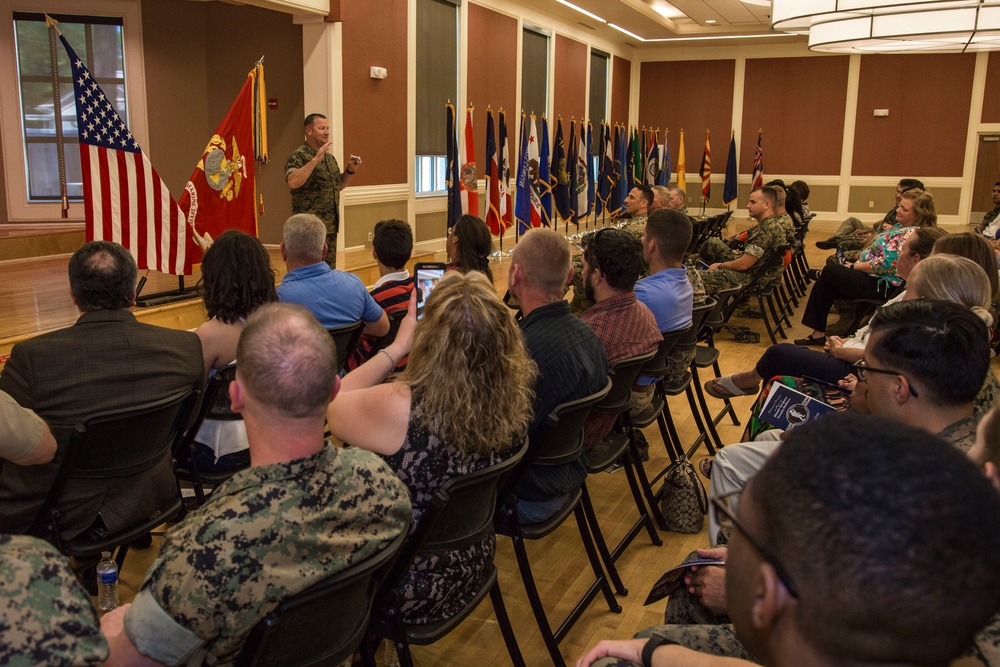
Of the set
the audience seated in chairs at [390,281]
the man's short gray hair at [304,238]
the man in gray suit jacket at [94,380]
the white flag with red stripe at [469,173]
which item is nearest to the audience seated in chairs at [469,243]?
the audience seated in chairs at [390,281]

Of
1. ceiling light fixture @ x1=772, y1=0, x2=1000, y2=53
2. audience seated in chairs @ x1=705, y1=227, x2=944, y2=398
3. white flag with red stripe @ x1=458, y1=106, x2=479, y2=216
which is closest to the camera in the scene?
audience seated in chairs @ x1=705, y1=227, x2=944, y2=398

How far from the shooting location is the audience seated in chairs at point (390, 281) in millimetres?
3871

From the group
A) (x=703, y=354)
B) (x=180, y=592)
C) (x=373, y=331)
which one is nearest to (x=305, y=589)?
(x=180, y=592)

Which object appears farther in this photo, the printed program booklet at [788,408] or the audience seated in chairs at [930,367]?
the printed program booklet at [788,408]

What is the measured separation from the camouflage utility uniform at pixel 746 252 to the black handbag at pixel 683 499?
9.44ft

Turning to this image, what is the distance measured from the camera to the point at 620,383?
2.94m

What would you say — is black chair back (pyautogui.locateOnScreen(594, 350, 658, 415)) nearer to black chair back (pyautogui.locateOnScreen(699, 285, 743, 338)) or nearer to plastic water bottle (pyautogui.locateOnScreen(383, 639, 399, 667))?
plastic water bottle (pyautogui.locateOnScreen(383, 639, 399, 667))

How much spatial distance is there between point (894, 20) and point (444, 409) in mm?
4779

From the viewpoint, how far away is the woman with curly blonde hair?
1954 mm

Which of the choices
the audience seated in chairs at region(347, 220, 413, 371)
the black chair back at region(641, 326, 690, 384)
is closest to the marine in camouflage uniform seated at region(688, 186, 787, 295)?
the black chair back at region(641, 326, 690, 384)

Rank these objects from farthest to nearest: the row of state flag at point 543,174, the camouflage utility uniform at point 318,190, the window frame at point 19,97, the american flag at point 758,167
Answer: the american flag at point 758,167 → the row of state flag at point 543,174 → the window frame at point 19,97 → the camouflage utility uniform at point 318,190

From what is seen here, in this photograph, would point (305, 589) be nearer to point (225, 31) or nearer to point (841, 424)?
point (841, 424)

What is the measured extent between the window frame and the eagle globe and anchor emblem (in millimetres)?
3589

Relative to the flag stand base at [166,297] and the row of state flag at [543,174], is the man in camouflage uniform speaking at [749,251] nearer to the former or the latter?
the row of state flag at [543,174]
